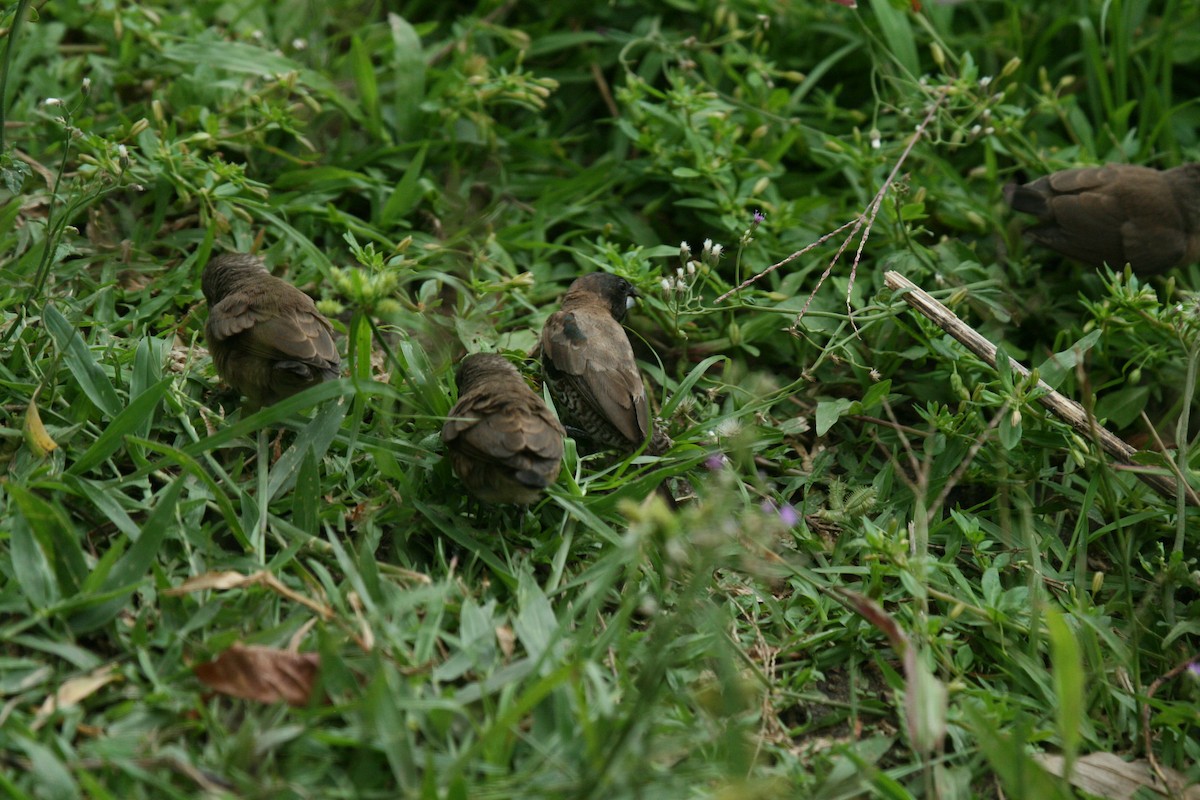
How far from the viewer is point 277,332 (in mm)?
3674

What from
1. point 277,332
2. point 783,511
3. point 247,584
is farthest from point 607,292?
point 247,584

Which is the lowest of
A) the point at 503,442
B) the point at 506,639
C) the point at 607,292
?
the point at 506,639

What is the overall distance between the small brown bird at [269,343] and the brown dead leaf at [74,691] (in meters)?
1.14

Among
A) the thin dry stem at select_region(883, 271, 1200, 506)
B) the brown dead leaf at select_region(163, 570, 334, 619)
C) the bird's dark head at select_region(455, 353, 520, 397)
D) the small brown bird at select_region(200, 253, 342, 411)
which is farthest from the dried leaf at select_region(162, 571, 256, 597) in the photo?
the thin dry stem at select_region(883, 271, 1200, 506)

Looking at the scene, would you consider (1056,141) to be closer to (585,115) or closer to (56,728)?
(585,115)

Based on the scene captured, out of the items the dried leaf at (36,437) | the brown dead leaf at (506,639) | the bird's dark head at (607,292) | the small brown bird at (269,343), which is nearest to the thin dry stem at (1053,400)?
the bird's dark head at (607,292)

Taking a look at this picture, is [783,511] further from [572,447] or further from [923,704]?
[923,704]

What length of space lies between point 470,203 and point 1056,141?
290cm

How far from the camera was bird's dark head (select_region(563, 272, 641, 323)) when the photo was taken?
442 cm

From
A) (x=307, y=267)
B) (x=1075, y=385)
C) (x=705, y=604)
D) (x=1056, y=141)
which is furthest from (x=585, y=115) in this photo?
(x=705, y=604)

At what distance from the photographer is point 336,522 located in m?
3.51

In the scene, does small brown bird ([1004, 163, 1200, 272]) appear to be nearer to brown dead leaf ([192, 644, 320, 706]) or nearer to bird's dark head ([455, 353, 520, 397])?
bird's dark head ([455, 353, 520, 397])

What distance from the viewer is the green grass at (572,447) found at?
2891 millimetres

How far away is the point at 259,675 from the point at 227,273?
174cm
